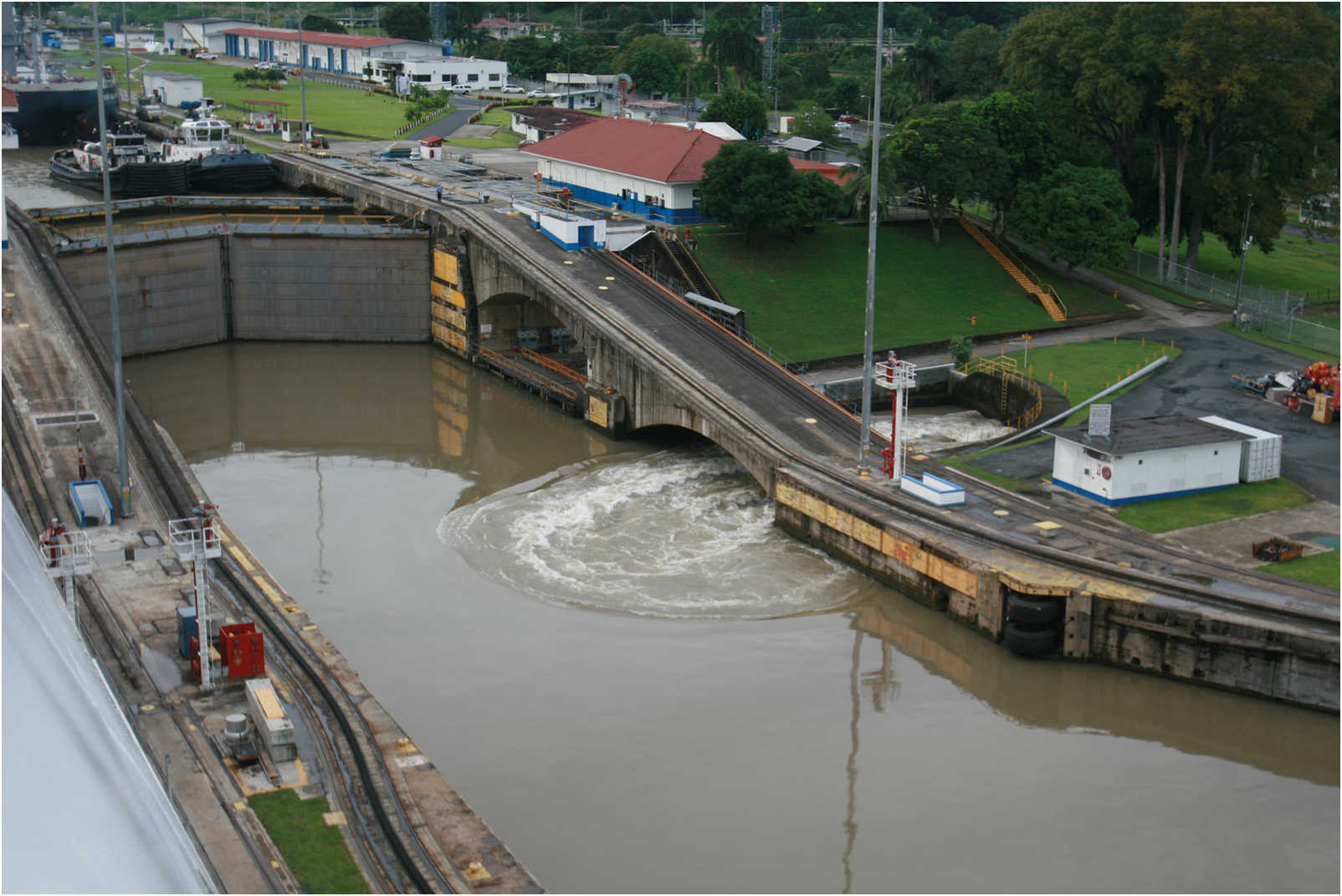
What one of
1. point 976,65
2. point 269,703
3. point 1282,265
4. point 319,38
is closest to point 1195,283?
point 1282,265

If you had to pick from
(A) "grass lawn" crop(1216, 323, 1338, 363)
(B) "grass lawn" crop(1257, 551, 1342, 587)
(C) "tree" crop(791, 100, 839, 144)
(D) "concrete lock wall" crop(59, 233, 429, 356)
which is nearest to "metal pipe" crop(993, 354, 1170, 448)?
(A) "grass lawn" crop(1216, 323, 1338, 363)

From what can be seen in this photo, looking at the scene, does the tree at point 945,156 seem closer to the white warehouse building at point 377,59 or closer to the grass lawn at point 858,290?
the grass lawn at point 858,290

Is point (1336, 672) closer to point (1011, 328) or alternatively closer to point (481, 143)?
point (1011, 328)

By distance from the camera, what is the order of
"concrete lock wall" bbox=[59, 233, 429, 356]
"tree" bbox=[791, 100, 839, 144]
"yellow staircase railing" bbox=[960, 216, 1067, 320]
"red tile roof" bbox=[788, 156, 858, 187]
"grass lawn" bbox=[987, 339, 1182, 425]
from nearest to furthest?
1. "grass lawn" bbox=[987, 339, 1182, 425]
2. "concrete lock wall" bbox=[59, 233, 429, 356]
3. "yellow staircase railing" bbox=[960, 216, 1067, 320]
4. "red tile roof" bbox=[788, 156, 858, 187]
5. "tree" bbox=[791, 100, 839, 144]

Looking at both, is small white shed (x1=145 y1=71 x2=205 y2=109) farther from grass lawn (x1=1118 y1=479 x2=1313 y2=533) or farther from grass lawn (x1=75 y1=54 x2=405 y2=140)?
grass lawn (x1=1118 y1=479 x2=1313 y2=533)

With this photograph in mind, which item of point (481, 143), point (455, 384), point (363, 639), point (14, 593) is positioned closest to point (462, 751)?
point (363, 639)

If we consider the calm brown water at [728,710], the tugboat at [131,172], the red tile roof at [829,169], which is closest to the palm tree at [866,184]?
the red tile roof at [829,169]
